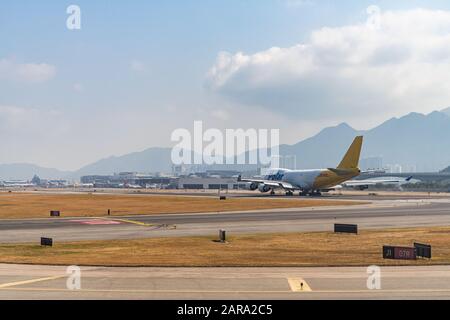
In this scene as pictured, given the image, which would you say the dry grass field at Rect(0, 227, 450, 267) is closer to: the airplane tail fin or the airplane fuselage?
the airplane tail fin

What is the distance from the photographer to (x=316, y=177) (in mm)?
148000

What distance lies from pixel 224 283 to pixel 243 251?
14.0 m

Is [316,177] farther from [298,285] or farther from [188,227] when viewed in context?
[298,285]

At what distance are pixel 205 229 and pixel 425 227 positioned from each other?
23490mm

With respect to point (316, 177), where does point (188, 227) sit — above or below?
below

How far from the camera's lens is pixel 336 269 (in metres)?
31.2

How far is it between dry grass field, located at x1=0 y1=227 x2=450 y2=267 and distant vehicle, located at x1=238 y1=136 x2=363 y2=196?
8450cm

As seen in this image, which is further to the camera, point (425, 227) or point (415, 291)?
point (425, 227)

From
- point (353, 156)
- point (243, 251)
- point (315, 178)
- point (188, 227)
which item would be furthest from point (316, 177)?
point (243, 251)

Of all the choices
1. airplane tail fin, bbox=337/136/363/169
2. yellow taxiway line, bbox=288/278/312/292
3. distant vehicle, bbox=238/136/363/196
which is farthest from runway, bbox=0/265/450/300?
distant vehicle, bbox=238/136/363/196

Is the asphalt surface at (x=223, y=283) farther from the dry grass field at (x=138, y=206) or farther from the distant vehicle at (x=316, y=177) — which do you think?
the distant vehicle at (x=316, y=177)

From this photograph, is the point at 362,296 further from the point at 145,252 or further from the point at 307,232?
the point at 307,232
